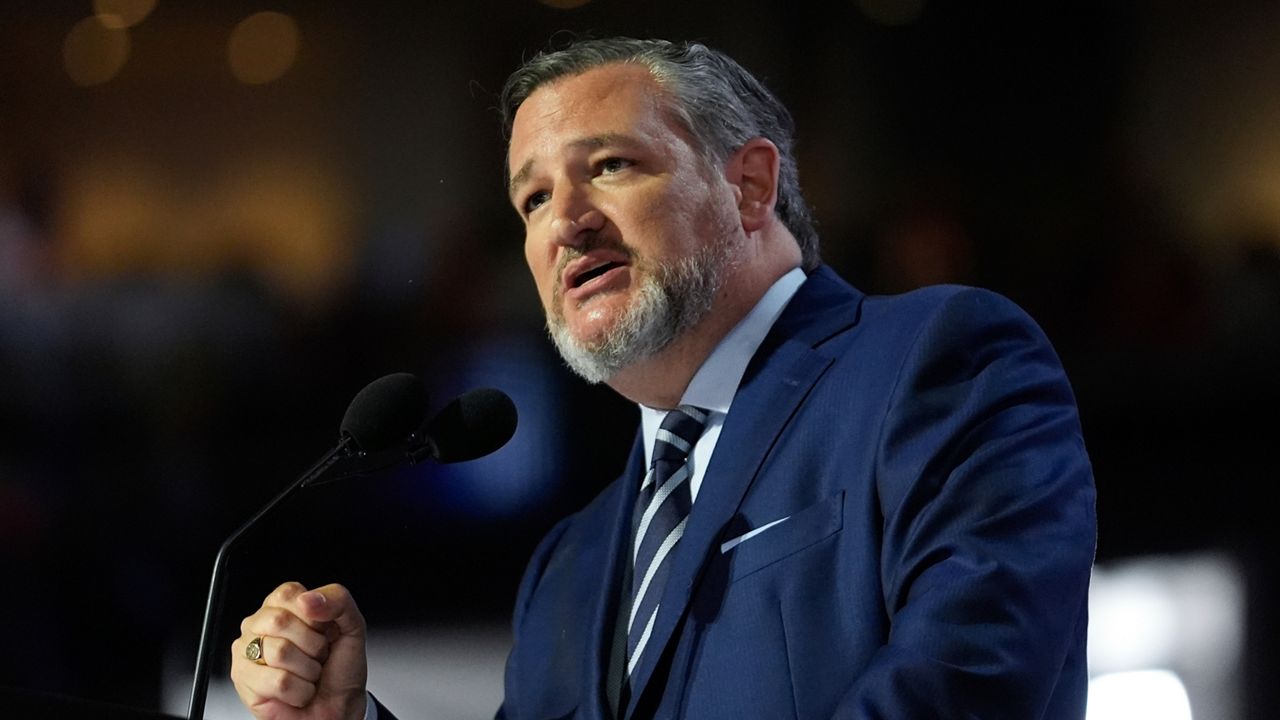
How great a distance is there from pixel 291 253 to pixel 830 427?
169 cm

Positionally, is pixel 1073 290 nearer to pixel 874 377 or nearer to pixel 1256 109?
pixel 1256 109

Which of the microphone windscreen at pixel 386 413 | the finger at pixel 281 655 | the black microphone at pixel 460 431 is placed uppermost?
the microphone windscreen at pixel 386 413

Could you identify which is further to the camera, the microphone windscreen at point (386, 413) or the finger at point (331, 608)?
the finger at point (331, 608)

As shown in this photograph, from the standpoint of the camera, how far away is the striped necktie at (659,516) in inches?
64.0

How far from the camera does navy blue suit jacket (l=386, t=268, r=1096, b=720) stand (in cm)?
126

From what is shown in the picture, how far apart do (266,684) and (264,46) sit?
172 cm

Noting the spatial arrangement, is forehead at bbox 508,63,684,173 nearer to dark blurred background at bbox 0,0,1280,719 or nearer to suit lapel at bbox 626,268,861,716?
suit lapel at bbox 626,268,861,716

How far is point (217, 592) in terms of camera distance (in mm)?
1305

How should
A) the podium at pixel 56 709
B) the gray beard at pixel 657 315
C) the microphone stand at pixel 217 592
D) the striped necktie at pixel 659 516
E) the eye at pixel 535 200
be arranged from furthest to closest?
the eye at pixel 535 200 < the gray beard at pixel 657 315 < the striped necktie at pixel 659 516 < the microphone stand at pixel 217 592 < the podium at pixel 56 709

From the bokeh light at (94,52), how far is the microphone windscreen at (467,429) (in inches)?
67.9

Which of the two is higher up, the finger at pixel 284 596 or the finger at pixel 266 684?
the finger at pixel 284 596

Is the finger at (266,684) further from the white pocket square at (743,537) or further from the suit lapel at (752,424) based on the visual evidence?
the white pocket square at (743,537)

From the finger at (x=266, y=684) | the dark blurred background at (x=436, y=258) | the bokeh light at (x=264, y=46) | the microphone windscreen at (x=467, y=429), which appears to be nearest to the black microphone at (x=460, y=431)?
the microphone windscreen at (x=467, y=429)

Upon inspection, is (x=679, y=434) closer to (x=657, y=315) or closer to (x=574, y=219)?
(x=657, y=315)
